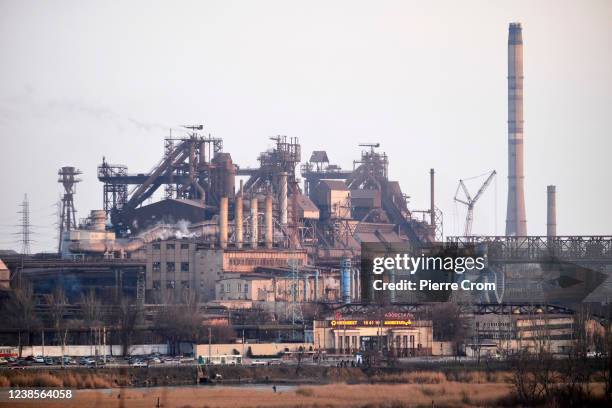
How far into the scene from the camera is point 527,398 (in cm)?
6097

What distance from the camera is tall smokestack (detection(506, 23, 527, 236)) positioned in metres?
128

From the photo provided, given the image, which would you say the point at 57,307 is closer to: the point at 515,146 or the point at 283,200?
the point at 283,200

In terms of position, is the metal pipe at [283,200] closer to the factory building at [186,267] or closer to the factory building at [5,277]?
the factory building at [186,267]

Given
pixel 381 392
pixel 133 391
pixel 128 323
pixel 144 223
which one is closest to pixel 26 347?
pixel 128 323

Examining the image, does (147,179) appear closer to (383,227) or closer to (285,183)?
(285,183)

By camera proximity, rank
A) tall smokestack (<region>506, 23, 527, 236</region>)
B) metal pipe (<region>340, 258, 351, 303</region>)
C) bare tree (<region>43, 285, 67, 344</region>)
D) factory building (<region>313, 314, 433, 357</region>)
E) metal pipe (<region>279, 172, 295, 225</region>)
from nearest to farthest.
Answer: factory building (<region>313, 314, 433, 357</region>)
bare tree (<region>43, 285, 67, 344</region>)
metal pipe (<region>340, 258, 351, 303</region>)
metal pipe (<region>279, 172, 295, 225</region>)
tall smokestack (<region>506, 23, 527, 236</region>)

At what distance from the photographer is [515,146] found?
420 feet

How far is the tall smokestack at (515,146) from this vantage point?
12769cm

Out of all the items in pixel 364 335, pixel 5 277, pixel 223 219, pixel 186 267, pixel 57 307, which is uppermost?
pixel 223 219

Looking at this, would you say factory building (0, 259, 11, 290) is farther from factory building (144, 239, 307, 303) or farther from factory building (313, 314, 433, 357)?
factory building (313, 314, 433, 357)

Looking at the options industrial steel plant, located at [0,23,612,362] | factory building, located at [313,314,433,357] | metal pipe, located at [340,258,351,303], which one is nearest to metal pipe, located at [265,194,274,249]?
industrial steel plant, located at [0,23,612,362]

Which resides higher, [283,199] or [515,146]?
[515,146]

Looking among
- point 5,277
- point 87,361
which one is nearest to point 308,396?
point 87,361

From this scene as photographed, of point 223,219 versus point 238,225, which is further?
point 238,225
